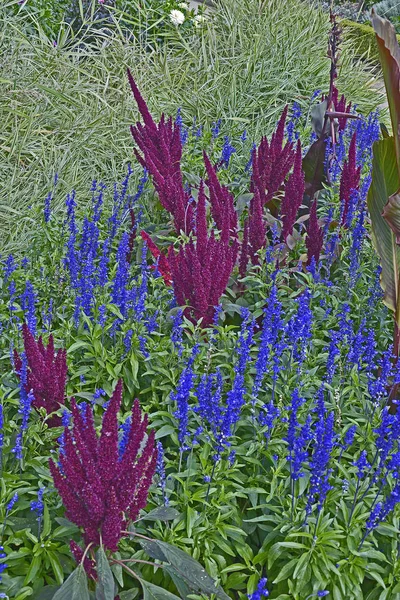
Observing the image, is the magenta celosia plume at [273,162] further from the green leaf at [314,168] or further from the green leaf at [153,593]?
the green leaf at [153,593]

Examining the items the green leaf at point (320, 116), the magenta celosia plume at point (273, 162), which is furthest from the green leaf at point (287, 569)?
the green leaf at point (320, 116)

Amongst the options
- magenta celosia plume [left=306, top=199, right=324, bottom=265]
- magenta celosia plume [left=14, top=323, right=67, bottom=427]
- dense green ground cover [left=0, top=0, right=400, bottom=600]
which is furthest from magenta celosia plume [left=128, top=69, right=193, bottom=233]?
magenta celosia plume [left=14, top=323, right=67, bottom=427]

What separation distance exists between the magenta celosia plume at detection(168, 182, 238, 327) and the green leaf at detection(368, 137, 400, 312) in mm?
730

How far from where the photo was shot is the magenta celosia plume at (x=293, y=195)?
3678 millimetres

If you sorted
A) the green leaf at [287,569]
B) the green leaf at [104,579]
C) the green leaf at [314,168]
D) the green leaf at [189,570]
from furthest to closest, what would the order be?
the green leaf at [314,168] < the green leaf at [287,569] < the green leaf at [189,570] < the green leaf at [104,579]

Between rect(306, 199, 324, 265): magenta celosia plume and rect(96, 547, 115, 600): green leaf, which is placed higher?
rect(306, 199, 324, 265): magenta celosia plume

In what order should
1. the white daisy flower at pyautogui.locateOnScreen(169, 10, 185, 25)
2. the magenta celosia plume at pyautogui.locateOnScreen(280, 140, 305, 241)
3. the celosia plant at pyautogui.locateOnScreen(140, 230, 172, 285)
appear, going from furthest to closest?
the white daisy flower at pyautogui.locateOnScreen(169, 10, 185, 25)
the magenta celosia plume at pyautogui.locateOnScreen(280, 140, 305, 241)
the celosia plant at pyautogui.locateOnScreen(140, 230, 172, 285)

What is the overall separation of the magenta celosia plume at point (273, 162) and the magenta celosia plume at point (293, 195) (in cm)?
10

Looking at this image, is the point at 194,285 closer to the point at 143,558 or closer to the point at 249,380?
the point at 249,380

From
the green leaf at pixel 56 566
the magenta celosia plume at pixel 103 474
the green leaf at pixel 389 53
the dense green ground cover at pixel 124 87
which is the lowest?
the green leaf at pixel 56 566

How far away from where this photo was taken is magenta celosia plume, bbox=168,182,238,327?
10.2 ft

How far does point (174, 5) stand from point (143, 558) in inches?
271

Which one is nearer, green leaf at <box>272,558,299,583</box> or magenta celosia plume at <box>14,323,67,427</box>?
green leaf at <box>272,558,299,583</box>

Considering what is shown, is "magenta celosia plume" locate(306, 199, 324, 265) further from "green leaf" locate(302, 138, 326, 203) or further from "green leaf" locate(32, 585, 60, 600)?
"green leaf" locate(32, 585, 60, 600)
